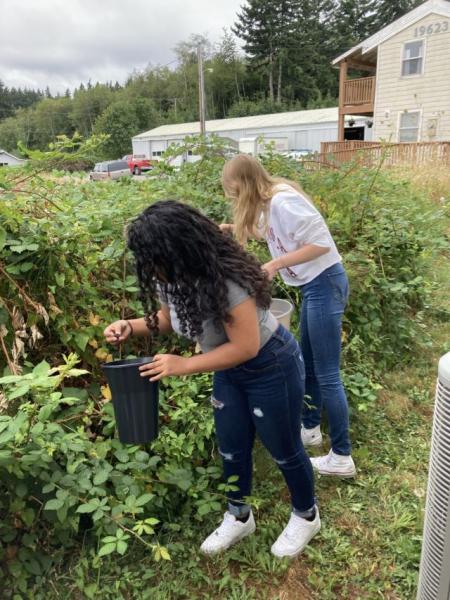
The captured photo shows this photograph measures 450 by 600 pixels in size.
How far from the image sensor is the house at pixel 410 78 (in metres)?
19.9

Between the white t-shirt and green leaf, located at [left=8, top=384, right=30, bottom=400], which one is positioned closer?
green leaf, located at [left=8, top=384, right=30, bottom=400]

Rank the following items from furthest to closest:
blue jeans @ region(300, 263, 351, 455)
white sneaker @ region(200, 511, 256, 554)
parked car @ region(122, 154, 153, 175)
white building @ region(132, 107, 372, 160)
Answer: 1. white building @ region(132, 107, 372, 160)
2. parked car @ region(122, 154, 153, 175)
3. blue jeans @ region(300, 263, 351, 455)
4. white sneaker @ region(200, 511, 256, 554)

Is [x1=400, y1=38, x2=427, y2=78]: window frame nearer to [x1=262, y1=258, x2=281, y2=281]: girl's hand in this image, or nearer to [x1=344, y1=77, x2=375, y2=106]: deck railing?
[x1=344, y1=77, x2=375, y2=106]: deck railing

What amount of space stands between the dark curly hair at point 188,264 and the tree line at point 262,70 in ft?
164

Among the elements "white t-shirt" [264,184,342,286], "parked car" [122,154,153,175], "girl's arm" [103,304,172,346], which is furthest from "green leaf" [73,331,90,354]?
"parked car" [122,154,153,175]

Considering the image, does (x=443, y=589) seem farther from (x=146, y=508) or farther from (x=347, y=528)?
(x=146, y=508)

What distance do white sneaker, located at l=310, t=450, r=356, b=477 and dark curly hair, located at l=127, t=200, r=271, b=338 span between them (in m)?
1.29

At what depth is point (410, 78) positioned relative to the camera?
21125mm

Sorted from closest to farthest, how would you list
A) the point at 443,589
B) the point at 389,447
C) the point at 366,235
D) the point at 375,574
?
the point at 443,589 → the point at 375,574 → the point at 389,447 → the point at 366,235

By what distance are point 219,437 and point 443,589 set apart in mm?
953

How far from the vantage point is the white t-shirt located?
2381 mm

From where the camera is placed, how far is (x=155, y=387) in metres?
1.81

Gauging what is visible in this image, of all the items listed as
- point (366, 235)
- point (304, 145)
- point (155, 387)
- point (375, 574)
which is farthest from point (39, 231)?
point (304, 145)

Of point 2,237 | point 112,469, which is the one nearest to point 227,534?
point 112,469
